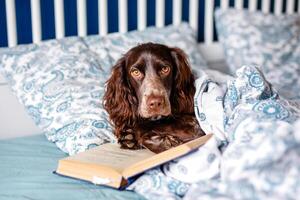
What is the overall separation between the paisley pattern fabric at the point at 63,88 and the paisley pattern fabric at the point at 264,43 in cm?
65

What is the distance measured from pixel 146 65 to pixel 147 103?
0.39ft

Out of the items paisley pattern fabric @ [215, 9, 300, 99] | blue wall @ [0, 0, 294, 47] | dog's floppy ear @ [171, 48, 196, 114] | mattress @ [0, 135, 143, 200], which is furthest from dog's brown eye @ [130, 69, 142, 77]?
paisley pattern fabric @ [215, 9, 300, 99]

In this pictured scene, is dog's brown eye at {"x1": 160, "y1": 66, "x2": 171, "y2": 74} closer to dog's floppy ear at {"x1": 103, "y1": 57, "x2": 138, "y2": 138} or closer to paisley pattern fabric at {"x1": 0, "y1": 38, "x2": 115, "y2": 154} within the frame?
dog's floppy ear at {"x1": 103, "y1": 57, "x2": 138, "y2": 138}

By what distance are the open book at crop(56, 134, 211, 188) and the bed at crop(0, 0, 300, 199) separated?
3 centimetres

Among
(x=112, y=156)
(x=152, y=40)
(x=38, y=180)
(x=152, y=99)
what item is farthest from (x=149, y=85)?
(x=152, y=40)

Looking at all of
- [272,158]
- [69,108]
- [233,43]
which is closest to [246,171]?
[272,158]

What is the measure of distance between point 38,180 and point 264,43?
1256mm

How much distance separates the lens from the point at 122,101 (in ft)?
4.90

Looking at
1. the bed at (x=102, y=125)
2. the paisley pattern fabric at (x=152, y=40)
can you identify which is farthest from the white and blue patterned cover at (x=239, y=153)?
the paisley pattern fabric at (x=152, y=40)

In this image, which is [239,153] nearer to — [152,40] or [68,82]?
[68,82]

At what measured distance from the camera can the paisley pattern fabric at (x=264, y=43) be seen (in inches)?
85.1

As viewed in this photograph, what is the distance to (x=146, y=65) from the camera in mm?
1435

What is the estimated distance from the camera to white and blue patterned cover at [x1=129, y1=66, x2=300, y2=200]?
1000 mm

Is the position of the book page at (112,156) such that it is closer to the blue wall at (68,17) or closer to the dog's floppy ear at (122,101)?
the dog's floppy ear at (122,101)
